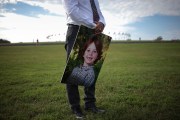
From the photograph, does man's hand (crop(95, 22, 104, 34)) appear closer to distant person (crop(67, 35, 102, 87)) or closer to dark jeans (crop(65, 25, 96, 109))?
distant person (crop(67, 35, 102, 87))

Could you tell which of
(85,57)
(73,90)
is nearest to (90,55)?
(85,57)

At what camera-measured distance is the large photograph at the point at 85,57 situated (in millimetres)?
3924

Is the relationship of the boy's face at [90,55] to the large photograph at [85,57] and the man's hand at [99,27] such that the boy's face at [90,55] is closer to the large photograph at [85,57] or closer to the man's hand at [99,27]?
the large photograph at [85,57]

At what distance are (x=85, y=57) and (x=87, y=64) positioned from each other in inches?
5.9

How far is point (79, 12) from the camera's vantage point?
4.05 metres

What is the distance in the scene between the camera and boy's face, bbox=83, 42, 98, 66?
409 centimetres

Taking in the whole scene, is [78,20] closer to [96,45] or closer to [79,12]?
[79,12]

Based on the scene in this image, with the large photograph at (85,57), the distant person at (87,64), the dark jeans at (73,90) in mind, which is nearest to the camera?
the large photograph at (85,57)

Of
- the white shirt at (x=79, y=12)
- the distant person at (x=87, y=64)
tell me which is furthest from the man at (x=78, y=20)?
the distant person at (x=87, y=64)

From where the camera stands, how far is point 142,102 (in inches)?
205

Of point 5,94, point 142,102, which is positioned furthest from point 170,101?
point 5,94

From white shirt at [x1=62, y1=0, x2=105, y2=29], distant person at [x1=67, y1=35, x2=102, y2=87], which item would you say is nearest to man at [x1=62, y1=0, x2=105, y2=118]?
white shirt at [x1=62, y1=0, x2=105, y2=29]

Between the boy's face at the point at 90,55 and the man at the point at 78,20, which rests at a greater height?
the man at the point at 78,20

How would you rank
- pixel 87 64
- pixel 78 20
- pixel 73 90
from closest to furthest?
1. pixel 78 20
2. pixel 87 64
3. pixel 73 90
